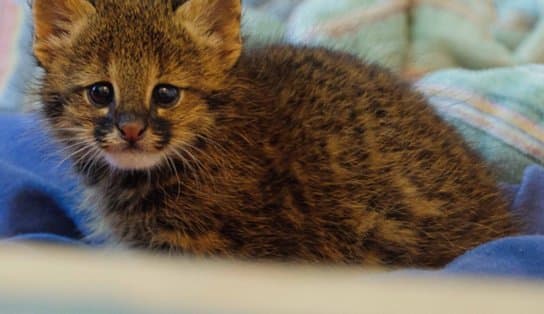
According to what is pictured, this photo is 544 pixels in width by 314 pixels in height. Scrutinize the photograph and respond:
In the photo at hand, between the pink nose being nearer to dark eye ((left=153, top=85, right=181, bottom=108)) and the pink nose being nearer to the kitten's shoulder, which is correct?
dark eye ((left=153, top=85, right=181, bottom=108))

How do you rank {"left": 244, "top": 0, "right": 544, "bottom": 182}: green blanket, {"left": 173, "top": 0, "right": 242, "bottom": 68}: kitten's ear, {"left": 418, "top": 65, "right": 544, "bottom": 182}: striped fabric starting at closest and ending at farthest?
{"left": 173, "top": 0, "right": 242, "bottom": 68}: kitten's ear
{"left": 418, "top": 65, "right": 544, "bottom": 182}: striped fabric
{"left": 244, "top": 0, "right": 544, "bottom": 182}: green blanket

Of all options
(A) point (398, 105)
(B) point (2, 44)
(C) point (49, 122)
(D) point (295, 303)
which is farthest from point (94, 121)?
(B) point (2, 44)

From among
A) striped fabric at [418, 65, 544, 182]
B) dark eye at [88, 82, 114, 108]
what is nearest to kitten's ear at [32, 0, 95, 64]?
dark eye at [88, 82, 114, 108]

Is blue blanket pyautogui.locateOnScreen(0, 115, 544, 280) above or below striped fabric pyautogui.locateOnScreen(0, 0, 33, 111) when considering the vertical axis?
below

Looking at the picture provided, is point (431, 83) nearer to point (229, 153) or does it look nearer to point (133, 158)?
point (229, 153)

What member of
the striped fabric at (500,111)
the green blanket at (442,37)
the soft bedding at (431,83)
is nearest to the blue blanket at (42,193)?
the soft bedding at (431,83)

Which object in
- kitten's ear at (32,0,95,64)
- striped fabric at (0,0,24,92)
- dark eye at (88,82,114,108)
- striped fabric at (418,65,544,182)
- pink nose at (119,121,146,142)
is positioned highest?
striped fabric at (0,0,24,92)

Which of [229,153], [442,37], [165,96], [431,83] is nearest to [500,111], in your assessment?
[431,83]

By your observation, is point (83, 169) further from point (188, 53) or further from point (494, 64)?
point (494, 64)

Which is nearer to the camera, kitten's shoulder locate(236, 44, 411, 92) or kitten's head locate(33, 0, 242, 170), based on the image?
kitten's head locate(33, 0, 242, 170)
